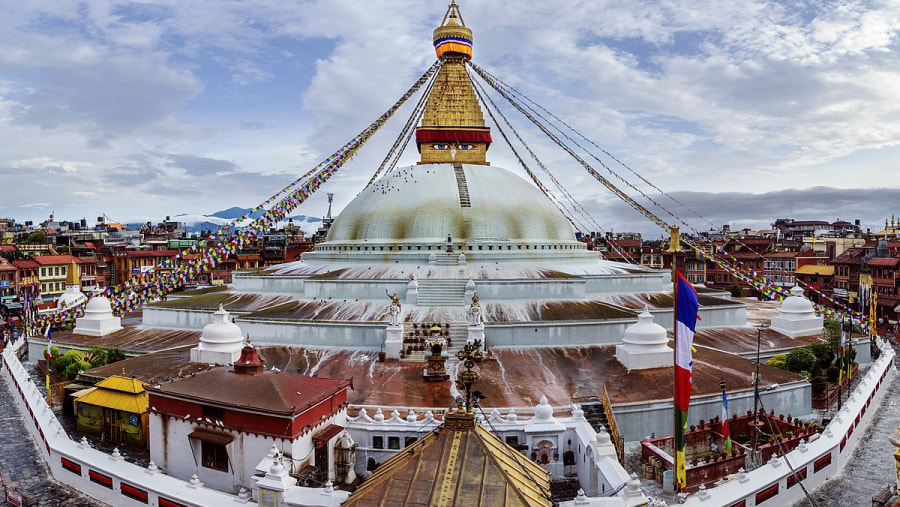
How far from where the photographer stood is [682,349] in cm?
771

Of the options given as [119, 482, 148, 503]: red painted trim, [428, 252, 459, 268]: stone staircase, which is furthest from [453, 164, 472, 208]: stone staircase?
[119, 482, 148, 503]: red painted trim

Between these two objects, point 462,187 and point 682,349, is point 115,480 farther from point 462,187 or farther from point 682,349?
point 462,187

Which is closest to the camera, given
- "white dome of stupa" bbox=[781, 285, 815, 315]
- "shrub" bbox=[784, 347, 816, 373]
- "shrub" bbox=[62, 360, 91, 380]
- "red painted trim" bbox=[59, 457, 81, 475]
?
"red painted trim" bbox=[59, 457, 81, 475]

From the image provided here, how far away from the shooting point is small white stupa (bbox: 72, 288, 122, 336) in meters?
20.8

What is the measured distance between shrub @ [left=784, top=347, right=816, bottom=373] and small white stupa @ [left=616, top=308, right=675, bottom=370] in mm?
3994

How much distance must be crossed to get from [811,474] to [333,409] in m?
8.65

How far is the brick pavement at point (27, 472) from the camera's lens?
10484 mm

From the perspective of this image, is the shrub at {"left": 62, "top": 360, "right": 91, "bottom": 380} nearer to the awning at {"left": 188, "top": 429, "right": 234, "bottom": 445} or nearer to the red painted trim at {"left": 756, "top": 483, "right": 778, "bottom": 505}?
the awning at {"left": 188, "top": 429, "right": 234, "bottom": 445}

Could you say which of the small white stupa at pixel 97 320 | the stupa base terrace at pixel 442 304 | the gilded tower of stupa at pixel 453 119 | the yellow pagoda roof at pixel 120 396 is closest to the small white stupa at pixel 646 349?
the stupa base terrace at pixel 442 304

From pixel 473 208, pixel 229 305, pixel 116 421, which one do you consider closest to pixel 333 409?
pixel 116 421

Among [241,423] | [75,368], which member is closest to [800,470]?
[241,423]

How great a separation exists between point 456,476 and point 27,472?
1078 centimetres

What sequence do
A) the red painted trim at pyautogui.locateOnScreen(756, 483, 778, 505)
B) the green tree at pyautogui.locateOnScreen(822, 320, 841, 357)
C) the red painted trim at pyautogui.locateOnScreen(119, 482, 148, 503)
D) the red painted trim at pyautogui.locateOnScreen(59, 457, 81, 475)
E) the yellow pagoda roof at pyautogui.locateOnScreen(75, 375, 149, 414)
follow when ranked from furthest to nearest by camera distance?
1. the green tree at pyautogui.locateOnScreen(822, 320, 841, 357)
2. the yellow pagoda roof at pyautogui.locateOnScreen(75, 375, 149, 414)
3. the red painted trim at pyautogui.locateOnScreen(59, 457, 81, 475)
4. the red painted trim at pyautogui.locateOnScreen(119, 482, 148, 503)
5. the red painted trim at pyautogui.locateOnScreen(756, 483, 778, 505)

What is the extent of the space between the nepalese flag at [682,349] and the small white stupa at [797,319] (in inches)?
590
